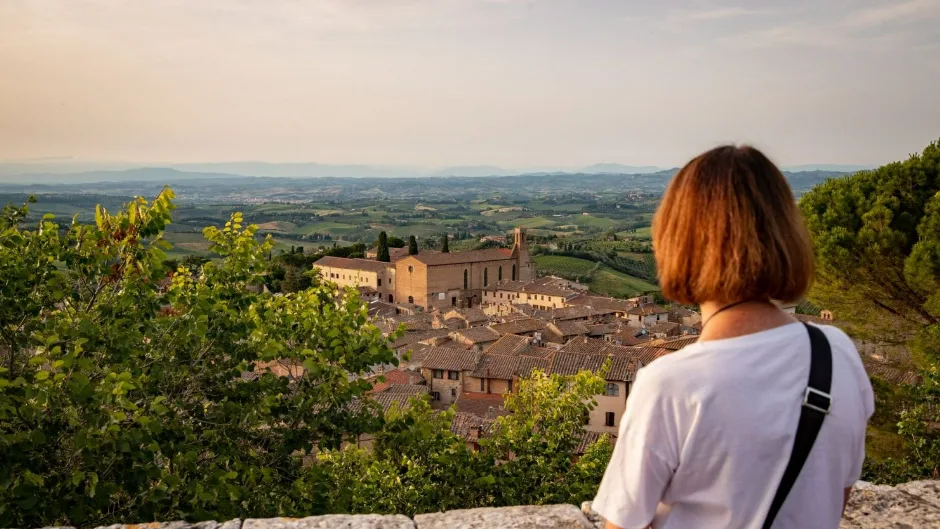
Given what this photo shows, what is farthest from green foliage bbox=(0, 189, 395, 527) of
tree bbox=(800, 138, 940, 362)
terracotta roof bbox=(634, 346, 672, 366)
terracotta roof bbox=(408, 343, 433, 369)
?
terracotta roof bbox=(408, 343, 433, 369)

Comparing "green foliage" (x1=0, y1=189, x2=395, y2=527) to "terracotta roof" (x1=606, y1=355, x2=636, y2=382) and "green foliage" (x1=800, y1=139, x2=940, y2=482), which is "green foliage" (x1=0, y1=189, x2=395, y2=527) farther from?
"terracotta roof" (x1=606, y1=355, x2=636, y2=382)

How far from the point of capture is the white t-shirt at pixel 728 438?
1578mm

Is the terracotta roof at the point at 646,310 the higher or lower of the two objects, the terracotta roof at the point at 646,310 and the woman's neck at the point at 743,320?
the lower

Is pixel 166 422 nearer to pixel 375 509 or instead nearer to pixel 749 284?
pixel 375 509

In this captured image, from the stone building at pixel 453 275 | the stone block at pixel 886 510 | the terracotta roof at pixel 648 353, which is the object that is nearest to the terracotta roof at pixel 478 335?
the terracotta roof at pixel 648 353

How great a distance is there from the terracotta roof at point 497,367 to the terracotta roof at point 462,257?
1507 inches

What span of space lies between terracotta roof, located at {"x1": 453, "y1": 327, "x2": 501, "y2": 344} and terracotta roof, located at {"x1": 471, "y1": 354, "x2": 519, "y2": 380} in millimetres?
7708

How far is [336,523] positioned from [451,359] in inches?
1073

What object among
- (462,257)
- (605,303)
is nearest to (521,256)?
(462,257)

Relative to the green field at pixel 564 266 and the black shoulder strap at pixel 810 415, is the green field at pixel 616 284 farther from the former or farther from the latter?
the black shoulder strap at pixel 810 415

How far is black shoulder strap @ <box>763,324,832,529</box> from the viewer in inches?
63.3

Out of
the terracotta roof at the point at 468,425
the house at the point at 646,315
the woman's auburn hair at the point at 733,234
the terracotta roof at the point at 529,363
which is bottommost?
the house at the point at 646,315

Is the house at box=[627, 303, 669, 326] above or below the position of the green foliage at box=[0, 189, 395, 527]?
below

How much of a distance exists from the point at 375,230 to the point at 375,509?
148m
